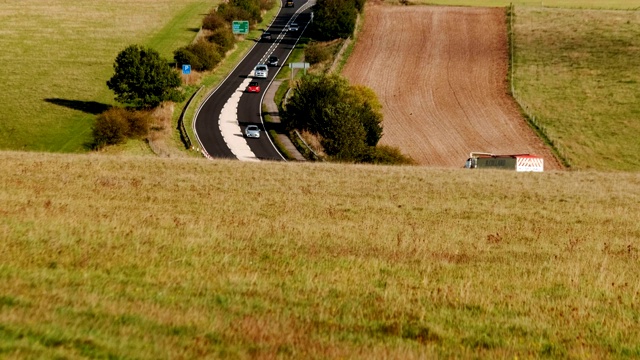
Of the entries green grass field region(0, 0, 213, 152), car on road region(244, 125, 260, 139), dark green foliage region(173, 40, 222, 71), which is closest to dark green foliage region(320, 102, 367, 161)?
car on road region(244, 125, 260, 139)

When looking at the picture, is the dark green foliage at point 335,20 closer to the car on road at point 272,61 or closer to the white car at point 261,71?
the car on road at point 272,61

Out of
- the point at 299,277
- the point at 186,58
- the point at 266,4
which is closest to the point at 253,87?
the point at 186,58

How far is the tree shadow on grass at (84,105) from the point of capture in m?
79.4

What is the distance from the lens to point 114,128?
218 ft

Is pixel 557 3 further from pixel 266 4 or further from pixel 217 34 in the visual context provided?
pixel 217 34

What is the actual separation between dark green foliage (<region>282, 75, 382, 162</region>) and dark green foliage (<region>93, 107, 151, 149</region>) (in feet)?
45.9

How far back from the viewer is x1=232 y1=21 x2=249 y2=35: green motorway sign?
389 feet

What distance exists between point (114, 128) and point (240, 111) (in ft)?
73.1

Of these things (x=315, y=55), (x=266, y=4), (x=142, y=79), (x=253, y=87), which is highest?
(x=266, y=4)

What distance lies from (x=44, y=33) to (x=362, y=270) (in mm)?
104498

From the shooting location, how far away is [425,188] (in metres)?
35.8

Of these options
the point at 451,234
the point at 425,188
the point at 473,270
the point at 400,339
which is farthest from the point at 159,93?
the point at 400,339

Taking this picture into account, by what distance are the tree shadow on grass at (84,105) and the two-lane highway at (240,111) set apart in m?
8.44

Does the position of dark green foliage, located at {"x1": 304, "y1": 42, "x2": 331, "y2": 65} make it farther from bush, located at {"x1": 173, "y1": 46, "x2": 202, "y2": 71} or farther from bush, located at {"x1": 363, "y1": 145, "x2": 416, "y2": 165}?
bush, located at {"x1": 363, "y1": 145, "x2": 416, "y2": 165}
